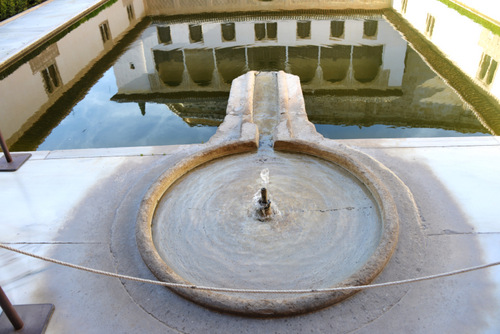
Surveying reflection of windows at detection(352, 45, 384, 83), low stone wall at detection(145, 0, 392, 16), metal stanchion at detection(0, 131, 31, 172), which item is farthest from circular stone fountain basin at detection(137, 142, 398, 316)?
low stone wall at detection(145, 0, 392, 16)

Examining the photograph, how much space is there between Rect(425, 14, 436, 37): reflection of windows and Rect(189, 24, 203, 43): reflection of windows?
7835mm

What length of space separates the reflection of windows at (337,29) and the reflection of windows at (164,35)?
596 centimetres

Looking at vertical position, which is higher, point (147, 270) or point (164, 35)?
point (147, 270)

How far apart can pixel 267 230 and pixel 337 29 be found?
12464mm

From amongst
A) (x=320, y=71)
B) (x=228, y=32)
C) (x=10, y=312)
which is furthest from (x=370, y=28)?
(x=10, y=312)

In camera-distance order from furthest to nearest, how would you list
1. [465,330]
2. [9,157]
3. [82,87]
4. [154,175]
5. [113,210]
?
[82,87] < [9,157] < [154,175] < [113,210] < [465,330]

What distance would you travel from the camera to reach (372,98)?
940 cm

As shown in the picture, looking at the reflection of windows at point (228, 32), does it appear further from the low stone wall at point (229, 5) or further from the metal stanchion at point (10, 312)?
the metal stanchion at point (10, 312)

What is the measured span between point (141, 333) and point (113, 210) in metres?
1.83

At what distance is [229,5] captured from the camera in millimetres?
18094

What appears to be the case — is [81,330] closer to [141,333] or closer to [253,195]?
[141,333]

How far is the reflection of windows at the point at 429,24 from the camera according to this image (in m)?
13.2

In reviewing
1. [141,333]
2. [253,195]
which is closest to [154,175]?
[253,195]

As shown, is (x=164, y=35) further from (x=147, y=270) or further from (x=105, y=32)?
(x=147, y=270)
